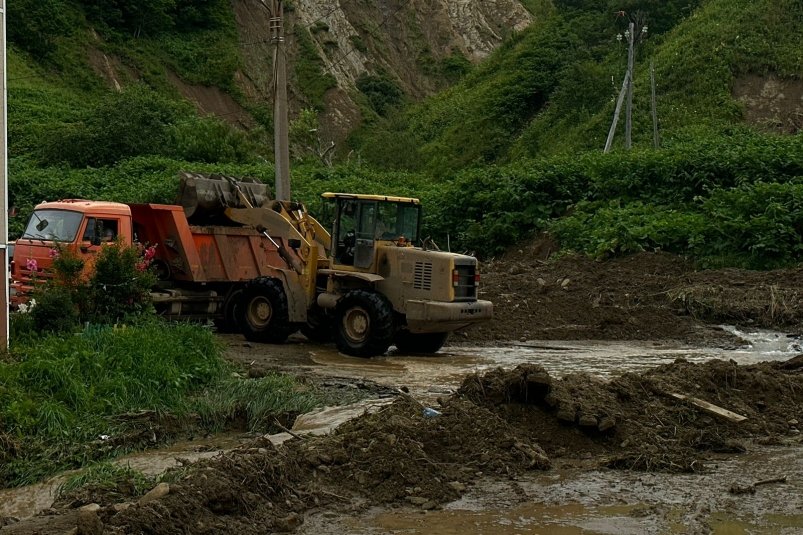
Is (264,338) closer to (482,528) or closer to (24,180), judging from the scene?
(482,528)

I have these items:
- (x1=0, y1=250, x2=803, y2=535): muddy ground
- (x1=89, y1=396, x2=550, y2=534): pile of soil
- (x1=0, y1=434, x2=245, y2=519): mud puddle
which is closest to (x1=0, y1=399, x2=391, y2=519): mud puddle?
(x1=0, y1=434, x2=245, y2=519): mud puddle

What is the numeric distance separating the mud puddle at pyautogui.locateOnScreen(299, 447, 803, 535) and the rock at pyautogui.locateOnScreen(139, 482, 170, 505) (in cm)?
104

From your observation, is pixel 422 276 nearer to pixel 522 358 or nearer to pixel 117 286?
pixel 522 358

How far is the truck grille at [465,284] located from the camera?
56.4 ft

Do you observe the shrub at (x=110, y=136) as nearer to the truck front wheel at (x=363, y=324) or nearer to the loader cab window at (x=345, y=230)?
the loader cab window at (x=345, y=230)

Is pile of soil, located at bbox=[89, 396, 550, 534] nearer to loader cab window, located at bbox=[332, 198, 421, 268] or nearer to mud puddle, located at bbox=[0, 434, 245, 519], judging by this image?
mud puddle, located at bbox=[0, 434, 245, 519]

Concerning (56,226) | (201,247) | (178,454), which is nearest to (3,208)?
(178,454)

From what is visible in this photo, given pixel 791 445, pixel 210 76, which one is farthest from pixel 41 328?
pixel 210 76

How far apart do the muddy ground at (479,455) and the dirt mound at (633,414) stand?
0.02 meters

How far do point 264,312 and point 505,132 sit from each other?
4634 cm

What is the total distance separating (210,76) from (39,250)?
185ft

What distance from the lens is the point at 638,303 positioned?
883 inches

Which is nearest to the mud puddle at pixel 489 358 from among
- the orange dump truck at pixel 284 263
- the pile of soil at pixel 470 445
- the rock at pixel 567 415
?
the orange dump truck at pixel 284 263

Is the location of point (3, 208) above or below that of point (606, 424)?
above
